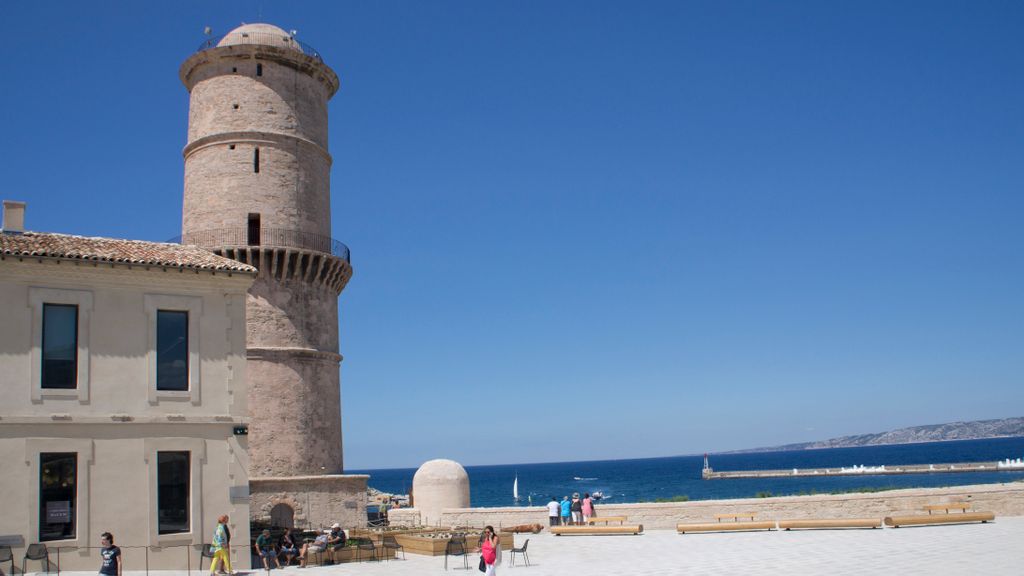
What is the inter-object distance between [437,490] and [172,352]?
14115mm

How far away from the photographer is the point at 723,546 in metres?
21.5

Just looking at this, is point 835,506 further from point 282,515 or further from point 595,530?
point 282,515

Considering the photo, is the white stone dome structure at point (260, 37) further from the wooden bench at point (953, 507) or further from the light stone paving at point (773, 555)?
the wooden bench at point (953, 507)

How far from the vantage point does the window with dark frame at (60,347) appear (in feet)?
61.4

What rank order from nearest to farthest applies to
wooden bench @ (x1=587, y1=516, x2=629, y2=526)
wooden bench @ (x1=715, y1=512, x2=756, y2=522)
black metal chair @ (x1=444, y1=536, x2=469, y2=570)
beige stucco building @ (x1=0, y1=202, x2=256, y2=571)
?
beige stucco building @ (x1=0, y1=202, x2=256, y2=571) → black metal chair @ (x1=444, y1=536, x2=469, y2=570) → wooden bench @ (x1=715, y1=512, x2=756, y2=522) → wooden bench @ (x1=587, y1=516, x2=629, y2=526)

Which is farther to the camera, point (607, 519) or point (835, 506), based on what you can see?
point (607, 519)

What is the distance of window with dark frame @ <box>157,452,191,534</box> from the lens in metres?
19.3

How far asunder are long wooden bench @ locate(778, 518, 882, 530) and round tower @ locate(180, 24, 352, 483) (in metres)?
15.7

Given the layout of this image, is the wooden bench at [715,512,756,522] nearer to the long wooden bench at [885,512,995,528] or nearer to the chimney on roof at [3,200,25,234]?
the long wooden bench at [885,512,995,528]

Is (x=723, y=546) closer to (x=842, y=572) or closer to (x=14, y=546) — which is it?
(x=842, y=572)

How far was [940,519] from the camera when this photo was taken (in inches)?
929

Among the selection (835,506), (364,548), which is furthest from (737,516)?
(364,548)

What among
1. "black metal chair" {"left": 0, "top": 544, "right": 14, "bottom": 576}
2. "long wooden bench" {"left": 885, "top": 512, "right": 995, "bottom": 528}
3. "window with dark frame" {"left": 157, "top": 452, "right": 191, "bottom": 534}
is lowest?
"long wooden bench" {"left": 885, "top": 512, "right": 995, "bottom": 528}

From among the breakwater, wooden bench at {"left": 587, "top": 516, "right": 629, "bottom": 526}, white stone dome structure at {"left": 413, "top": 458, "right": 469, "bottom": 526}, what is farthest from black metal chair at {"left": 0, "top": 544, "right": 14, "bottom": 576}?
the breakwater
